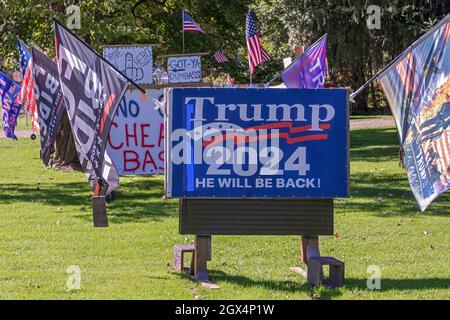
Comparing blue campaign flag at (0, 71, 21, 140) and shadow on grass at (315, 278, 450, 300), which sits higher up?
blue campaign flag at (0, 71, 21, 140)

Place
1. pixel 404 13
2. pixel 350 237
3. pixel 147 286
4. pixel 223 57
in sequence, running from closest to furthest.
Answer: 1. pixel 147 286
2. pixel 350 237
3. pixel 223 57
4. pixel 404 13

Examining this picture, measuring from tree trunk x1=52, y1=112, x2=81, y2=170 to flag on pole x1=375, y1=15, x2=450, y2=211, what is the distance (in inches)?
636

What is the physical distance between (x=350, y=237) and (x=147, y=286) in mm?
4438

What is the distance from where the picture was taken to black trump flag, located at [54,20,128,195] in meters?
9.45

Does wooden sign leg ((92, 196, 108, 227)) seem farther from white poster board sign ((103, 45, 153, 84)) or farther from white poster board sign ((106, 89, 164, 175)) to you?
white poster board sign ((103, 45, 153, 84))

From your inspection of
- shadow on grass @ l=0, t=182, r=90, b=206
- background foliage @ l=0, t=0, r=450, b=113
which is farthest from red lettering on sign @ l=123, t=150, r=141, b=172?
background foliage @ l=0, t=0, r=450, b=113

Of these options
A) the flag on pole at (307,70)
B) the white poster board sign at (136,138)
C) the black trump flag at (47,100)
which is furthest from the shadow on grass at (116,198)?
the flag on pole at (307,70)

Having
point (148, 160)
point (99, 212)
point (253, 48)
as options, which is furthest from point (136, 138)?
point (99, 212)

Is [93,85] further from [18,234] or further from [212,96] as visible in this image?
[18,234]

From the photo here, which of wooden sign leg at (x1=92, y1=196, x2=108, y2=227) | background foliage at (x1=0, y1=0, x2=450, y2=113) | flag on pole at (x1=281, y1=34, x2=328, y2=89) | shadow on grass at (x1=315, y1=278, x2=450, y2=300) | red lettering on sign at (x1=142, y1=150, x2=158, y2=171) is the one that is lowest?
shadow on grass at (x1=315, y1=278, x2=450, y2=300)

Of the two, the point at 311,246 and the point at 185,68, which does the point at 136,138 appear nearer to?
the point at 185,68

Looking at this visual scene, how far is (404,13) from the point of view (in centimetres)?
3094

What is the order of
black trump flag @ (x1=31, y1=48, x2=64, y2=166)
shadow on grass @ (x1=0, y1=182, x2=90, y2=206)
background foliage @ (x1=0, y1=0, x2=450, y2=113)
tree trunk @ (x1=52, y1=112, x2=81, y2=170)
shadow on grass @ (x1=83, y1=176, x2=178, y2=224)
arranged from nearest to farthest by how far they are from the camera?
black trump flag @ (x1=31, y1=48, x2=64, y2=166)
shadow on grass @ (x1=83, y1=176, x2=178, y2=224)
shadow on grass @ (x1=0, y1=182, x2=90, y2=206)
background foliage @ (x1=0, y1=0, x2=450, y2=113)
tree trunk @ (x1=52, y1=112, x2=81, y2=170)
